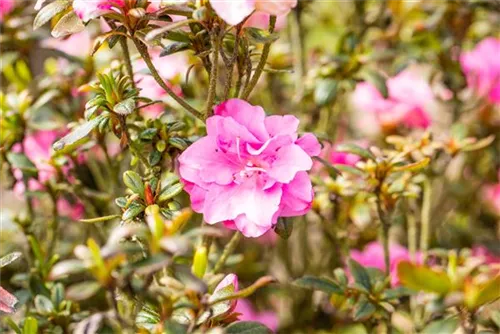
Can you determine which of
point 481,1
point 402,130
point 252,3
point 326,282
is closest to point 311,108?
point 402,130

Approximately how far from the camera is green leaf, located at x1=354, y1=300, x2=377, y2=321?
985 millimetres

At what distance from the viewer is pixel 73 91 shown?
1395 millimetres

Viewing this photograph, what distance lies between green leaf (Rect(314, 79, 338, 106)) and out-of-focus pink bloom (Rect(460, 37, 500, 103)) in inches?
18.6

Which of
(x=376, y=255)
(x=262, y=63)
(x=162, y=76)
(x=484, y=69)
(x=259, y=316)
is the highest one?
(x=262, y=63)

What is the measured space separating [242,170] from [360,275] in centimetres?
27

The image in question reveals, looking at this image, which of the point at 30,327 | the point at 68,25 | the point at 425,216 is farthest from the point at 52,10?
the point at 425,216

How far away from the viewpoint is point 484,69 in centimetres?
167

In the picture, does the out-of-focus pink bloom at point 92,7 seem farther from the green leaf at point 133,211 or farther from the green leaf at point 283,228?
the green leaf at point 283,228

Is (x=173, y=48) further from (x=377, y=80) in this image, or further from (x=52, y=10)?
(x=377, y=80)

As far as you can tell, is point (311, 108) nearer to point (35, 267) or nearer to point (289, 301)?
point (289, 301)

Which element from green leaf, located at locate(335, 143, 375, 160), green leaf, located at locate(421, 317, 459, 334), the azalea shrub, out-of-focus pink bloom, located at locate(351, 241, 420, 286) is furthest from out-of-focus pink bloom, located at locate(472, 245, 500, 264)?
green leaf, located at locate(421, 317, 459, 334)

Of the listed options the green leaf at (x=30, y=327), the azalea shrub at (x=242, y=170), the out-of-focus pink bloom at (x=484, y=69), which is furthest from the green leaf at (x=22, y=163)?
the out-of-focus pink bloom at (x=484, y=69)

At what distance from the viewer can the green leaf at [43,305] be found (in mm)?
996

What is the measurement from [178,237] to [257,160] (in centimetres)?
24
